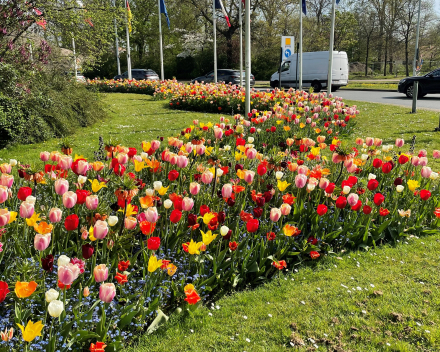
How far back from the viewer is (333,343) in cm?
247

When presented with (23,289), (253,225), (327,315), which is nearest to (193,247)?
(253,225)

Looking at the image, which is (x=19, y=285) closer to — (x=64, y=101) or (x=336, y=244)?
(x=336, y=244)

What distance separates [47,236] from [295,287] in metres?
1.90

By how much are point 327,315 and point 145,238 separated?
5.32ft

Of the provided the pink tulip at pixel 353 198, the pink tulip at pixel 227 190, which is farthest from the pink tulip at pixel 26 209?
the pink tulip at pixel 353 198

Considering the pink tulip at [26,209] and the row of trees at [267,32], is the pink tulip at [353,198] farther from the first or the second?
the row of trees at [267,32]

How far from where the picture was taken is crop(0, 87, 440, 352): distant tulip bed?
7.20ft

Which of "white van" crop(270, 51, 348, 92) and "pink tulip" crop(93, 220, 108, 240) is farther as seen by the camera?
"white van" crop(270, 51, 348, 92)

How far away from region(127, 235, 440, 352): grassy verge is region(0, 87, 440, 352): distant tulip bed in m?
0.18

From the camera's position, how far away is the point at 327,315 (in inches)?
109

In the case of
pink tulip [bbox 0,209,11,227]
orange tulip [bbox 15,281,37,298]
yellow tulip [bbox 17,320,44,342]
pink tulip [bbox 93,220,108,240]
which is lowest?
yellow tulip [bbox 17,320,44,342]

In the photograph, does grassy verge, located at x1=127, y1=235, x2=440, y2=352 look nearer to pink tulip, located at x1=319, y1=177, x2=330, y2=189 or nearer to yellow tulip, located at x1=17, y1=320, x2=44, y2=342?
pink tulip, located at x1=319, y1=177, x2=330, y2=189

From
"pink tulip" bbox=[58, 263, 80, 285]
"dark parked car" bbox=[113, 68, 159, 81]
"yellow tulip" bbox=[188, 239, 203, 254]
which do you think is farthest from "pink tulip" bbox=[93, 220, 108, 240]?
"dark parked car" bbox=[113, 68, 159, 81]

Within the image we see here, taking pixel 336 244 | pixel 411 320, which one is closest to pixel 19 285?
pixel 411 320
